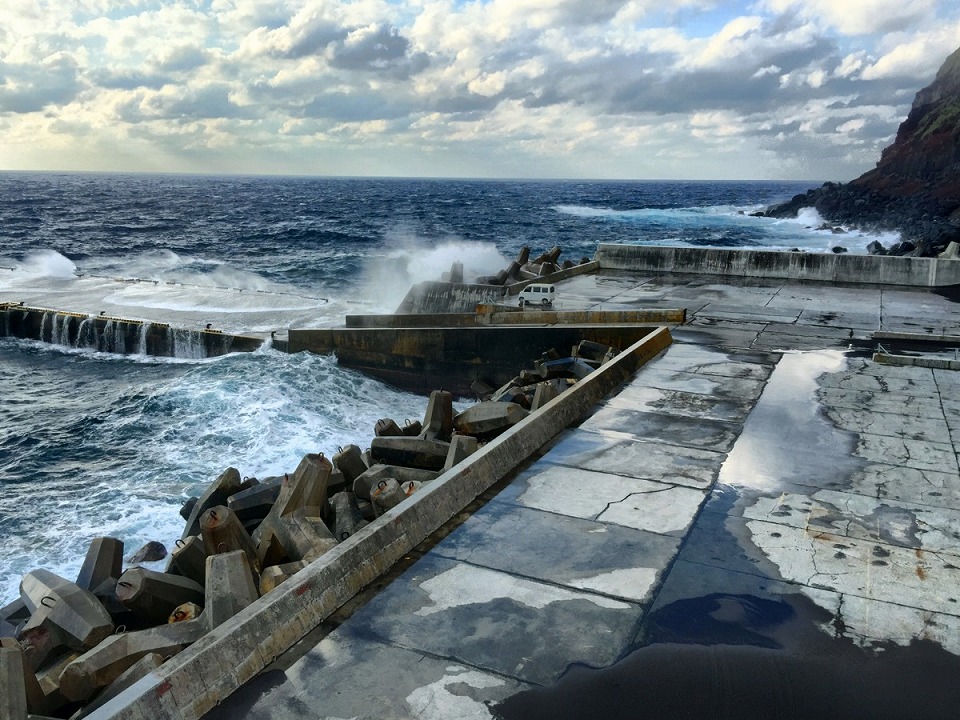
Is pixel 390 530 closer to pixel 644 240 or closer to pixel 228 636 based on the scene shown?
pixel 228 636

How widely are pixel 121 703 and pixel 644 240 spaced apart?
54943 mm

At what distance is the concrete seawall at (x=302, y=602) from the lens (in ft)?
12.3

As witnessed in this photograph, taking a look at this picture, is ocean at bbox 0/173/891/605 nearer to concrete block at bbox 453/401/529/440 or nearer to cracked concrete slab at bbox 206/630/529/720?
concrete block at bbox 453/401/529/440

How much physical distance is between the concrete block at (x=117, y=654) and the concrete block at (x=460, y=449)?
3.04 meters

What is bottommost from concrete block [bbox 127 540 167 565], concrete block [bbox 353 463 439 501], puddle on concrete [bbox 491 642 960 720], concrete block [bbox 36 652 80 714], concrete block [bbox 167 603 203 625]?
concrete block [bbox 127 540 167 565]

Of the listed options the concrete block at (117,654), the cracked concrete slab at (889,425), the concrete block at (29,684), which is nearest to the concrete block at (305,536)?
the concrete block at (117,654)

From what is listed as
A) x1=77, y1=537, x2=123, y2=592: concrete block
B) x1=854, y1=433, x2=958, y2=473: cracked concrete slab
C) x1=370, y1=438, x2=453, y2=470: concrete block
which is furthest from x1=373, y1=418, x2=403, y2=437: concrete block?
x1=854, y1=433, x2=958, y2=473: cracked concrete slab

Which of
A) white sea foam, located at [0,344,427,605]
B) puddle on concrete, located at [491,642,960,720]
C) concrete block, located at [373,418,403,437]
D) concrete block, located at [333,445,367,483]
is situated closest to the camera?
puddle on concrete, located at [491,642,960,720]

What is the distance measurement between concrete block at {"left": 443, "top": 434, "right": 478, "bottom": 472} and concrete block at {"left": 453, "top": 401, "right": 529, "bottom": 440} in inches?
44.0

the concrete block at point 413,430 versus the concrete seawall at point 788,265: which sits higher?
the concrete seawall at point 788,265

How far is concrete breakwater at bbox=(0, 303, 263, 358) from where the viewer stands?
1931cm

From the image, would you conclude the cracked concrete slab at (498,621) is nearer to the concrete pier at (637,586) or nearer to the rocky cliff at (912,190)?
the concrete pier at (637,586)

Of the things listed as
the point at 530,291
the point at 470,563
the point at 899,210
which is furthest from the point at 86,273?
the point at 899,210

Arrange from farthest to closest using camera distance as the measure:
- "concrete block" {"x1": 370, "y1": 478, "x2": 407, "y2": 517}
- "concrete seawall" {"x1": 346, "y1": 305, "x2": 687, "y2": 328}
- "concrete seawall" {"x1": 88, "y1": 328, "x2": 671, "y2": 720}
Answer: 1. "concrete seawall" {"x1": 346, "y1": 305, "x2": 687, "y2": 328}
2. "concrete block" {"x1": 370, "y1": 478, "x2": 407, "y2": 517}
3. "concrete seawall" {"x1": 88, "y1": 328, "x2": 671, "y2": 720}
